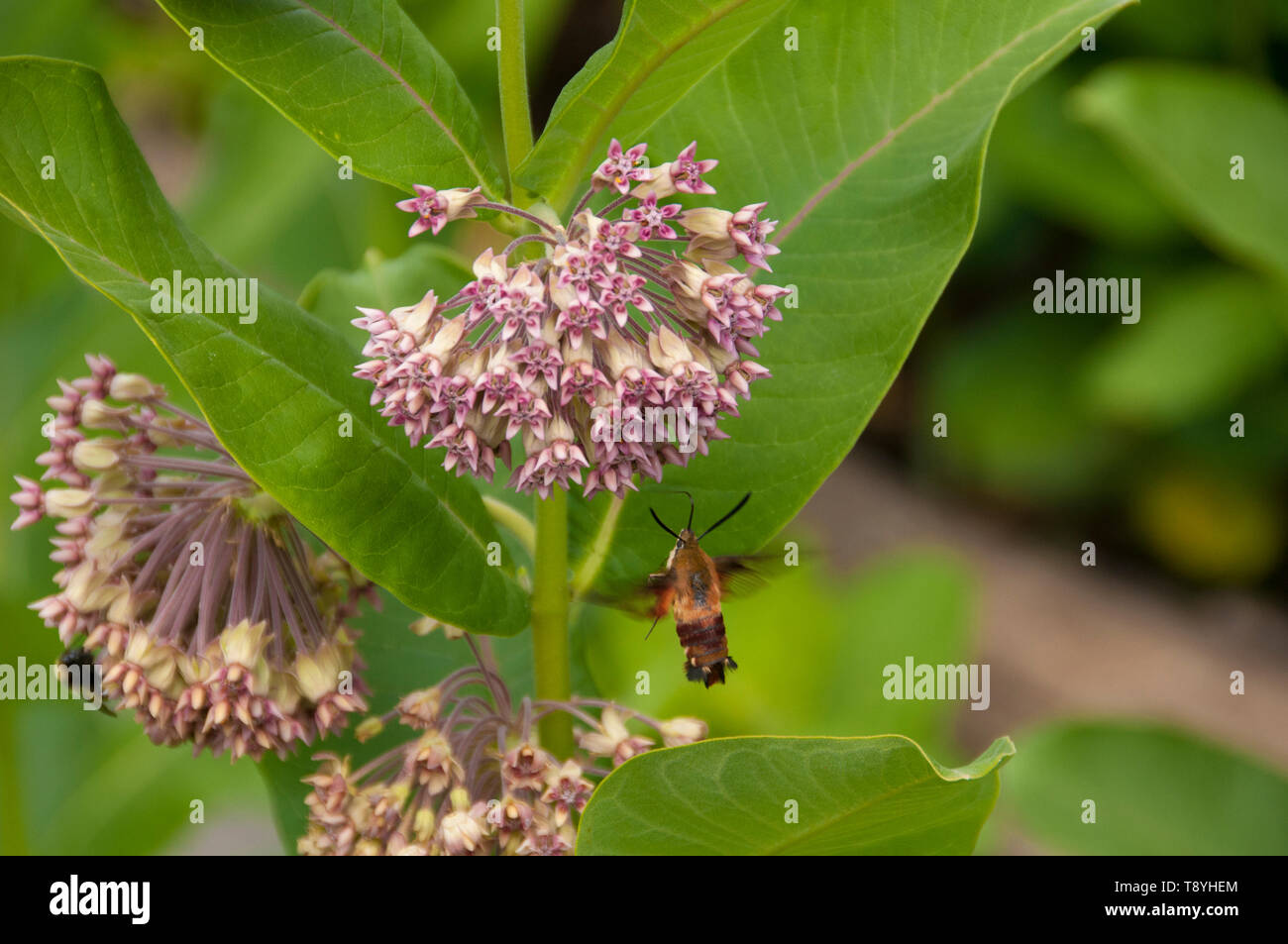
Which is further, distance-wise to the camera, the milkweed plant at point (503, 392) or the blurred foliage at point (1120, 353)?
the blurred foliage at point (1120, 353)

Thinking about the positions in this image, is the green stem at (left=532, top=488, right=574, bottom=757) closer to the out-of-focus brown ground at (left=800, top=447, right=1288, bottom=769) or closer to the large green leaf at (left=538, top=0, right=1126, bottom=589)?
the large green leaf at (left=538, top=0, right=1126, bottom=589)

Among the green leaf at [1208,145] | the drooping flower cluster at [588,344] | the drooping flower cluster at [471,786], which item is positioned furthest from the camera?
the green leaf at [1208,145]

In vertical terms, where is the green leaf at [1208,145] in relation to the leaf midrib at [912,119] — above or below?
above

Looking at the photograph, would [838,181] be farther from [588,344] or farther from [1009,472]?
[1009,472]

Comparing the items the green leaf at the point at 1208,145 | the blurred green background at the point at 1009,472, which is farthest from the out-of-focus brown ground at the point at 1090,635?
the green leaf at the point at 1208,145

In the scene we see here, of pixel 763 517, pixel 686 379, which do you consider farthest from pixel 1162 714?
pixel 686 379

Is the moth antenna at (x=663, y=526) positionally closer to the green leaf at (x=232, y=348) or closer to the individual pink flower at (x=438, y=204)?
the green leaf at (x=232, y=348)

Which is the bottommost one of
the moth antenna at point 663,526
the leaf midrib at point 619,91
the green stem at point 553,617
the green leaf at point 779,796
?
the green leaf at point 779,796
